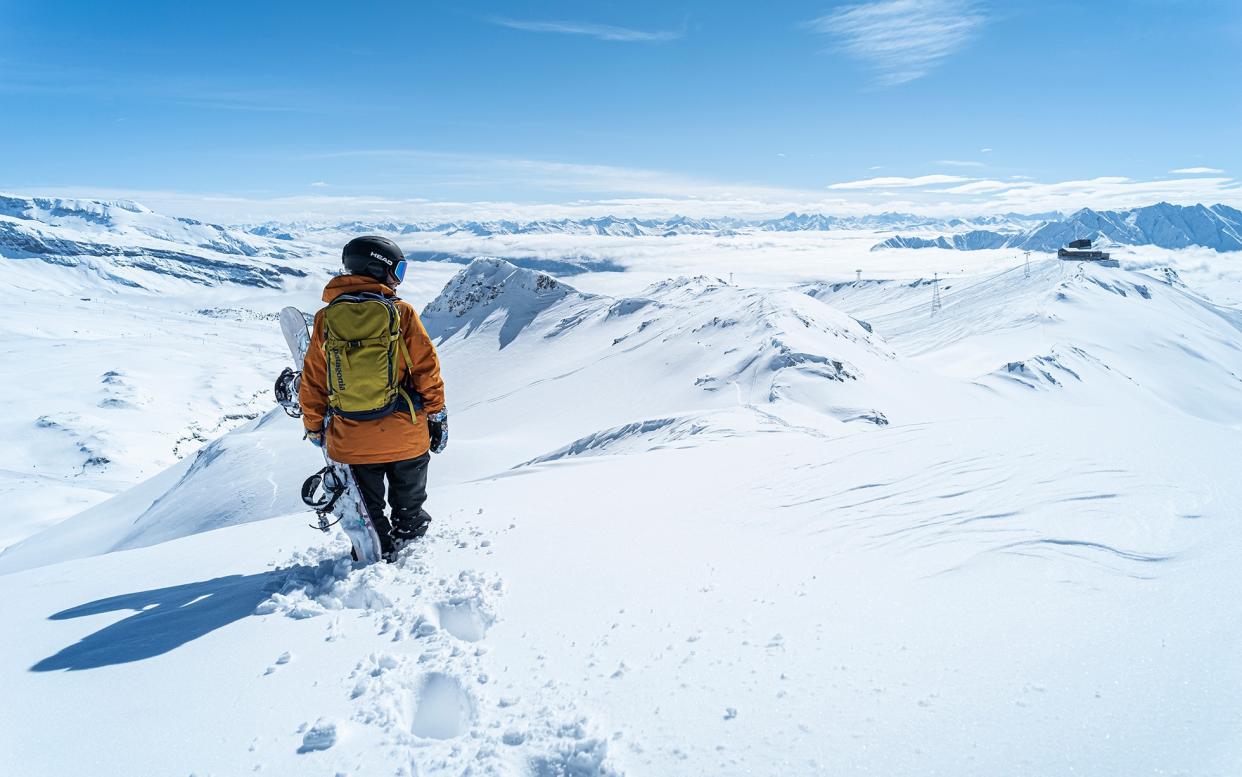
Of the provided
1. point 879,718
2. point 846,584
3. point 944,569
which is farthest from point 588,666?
point 944,569

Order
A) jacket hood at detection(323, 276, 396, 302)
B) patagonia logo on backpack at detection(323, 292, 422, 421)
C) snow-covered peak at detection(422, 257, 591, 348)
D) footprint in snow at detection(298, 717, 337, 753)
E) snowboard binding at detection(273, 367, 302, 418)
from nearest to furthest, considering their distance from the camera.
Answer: footprint in snow at detection(298, 717, 337, 753) → patagonia logo on backpack at detection(323, 292, 422, 421) → jacket hood at detection(323, 276, 396, 302) → snowboard binding at detection(273, 367, 302, 418) → snow-covered peak at detection(422, 257, 591, 348)

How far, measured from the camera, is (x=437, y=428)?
220 inches

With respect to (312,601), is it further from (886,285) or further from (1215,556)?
(886,285)

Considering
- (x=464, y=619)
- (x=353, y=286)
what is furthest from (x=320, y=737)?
(x=353, y=286)

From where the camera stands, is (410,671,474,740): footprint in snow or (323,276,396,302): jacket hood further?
(323,276,396,302): jacket hood

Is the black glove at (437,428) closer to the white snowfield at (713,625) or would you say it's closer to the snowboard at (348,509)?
the snowboard at (348,509)

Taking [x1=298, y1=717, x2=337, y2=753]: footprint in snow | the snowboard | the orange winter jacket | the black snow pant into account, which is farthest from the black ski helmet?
[x1=298, y1=717, x2=337, y2=753]: footprint in snow

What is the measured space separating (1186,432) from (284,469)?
75.6 ft

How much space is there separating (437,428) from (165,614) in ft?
7.67

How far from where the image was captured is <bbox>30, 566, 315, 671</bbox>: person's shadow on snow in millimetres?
3645

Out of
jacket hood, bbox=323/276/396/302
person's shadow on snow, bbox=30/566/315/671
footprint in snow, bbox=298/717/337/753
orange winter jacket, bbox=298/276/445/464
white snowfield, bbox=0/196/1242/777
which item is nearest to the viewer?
white snowfield, bbox=0/196/1242/777

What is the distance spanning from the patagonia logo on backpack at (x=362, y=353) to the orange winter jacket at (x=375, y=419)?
10cm

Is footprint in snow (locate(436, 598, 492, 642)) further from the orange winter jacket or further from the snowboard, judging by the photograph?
the orange winter jacket

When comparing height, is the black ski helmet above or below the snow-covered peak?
above
